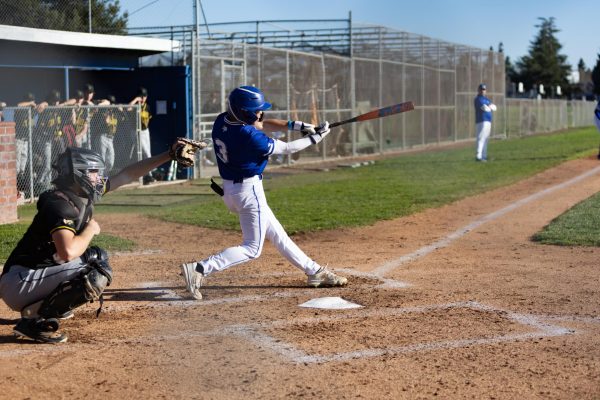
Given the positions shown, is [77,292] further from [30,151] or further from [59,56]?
[59,56]

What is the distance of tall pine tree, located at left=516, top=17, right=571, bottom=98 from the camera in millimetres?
82188

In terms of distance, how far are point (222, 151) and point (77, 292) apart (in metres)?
1.88

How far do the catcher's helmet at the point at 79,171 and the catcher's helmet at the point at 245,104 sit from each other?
1.52 m

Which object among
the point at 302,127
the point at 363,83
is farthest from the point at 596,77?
the point at 302,127

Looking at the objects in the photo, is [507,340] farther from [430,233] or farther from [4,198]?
[4,198]

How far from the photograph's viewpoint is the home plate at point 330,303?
6535 millimetres

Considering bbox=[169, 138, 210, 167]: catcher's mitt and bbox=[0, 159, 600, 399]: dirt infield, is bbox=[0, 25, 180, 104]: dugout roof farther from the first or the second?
bbox=[169, 138, 210, 167]: catcher's mitt

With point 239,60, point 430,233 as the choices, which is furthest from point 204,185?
point 430,233

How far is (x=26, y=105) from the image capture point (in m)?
14.8

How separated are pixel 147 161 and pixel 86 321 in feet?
4.22

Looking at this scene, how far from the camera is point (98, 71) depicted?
64.7 ft

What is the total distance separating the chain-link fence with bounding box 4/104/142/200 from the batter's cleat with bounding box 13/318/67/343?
8.89 metres

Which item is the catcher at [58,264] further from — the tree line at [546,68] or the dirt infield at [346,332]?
the tree line at [546,68]

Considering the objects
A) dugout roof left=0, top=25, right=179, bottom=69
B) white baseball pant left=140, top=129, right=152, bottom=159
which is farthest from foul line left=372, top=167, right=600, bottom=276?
dugout roof left=0, top=25, right=179, bottom=69
